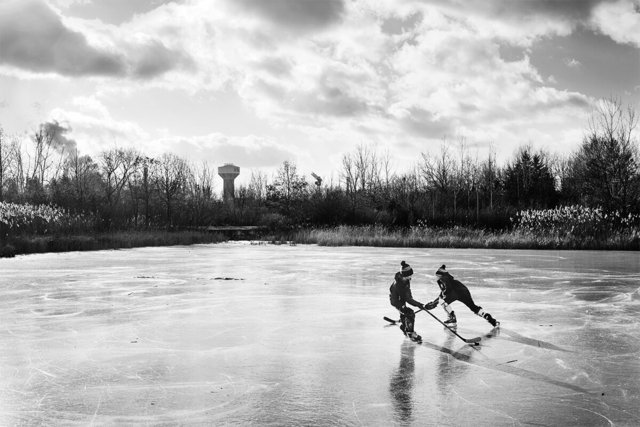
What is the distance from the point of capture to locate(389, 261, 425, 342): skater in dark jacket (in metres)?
5.68

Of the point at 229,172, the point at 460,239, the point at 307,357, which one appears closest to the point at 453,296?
the point at 307,357

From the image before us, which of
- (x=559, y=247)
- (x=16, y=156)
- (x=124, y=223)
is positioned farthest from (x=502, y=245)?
(x=16, y=156)

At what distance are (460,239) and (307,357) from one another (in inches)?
732

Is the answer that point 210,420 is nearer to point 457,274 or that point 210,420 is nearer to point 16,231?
point 457,274

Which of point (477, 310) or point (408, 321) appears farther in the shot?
point (477, 310)

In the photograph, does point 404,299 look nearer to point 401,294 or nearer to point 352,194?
point 401,294

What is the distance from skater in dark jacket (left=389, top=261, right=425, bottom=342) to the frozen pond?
0.12 meters

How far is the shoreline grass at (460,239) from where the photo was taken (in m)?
20.7

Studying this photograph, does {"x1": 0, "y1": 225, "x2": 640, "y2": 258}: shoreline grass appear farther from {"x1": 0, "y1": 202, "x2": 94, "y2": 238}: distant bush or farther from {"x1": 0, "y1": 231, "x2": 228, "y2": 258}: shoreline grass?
{"x1": 0, "y1": 202, "x2": 94, "y2": 238}: distant bush

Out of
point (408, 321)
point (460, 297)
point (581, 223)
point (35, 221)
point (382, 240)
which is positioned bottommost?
point (408, 321)

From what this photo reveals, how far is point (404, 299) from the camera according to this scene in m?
5.82

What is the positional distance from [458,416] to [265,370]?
5.14 feet

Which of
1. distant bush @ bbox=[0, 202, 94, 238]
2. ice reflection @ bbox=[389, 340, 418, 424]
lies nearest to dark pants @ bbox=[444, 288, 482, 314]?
ice reflection @ bbox=[389, 340, 418, 424]

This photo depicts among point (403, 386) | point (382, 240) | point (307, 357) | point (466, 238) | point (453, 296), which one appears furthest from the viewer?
point (382, 240)
